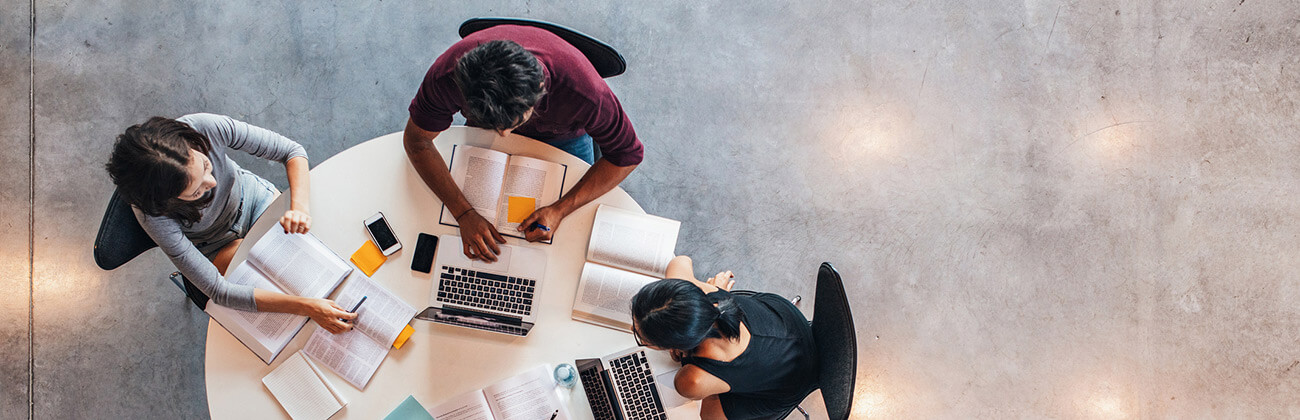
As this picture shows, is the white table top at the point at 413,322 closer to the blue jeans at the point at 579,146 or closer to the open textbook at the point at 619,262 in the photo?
the open textbook at the point at 619,262

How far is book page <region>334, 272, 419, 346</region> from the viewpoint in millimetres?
1802

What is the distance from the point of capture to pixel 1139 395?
8.63 ft

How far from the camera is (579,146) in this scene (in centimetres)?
211

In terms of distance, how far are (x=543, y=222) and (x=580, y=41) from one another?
501 millimetres

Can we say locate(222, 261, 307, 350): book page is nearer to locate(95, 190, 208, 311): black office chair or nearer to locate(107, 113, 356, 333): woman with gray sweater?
locate(107, 113, 356, 333): woman with gray sweater

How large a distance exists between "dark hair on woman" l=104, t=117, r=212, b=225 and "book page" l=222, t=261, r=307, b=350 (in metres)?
0.26

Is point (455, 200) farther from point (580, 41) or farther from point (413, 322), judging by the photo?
point (580, 41)

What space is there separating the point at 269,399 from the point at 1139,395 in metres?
3.10

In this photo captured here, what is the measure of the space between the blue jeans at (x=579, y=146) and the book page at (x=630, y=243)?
0.26m

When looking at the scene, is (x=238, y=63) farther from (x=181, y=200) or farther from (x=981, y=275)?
(x=981, y=275)

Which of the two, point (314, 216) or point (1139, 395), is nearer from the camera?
point (314, 216)

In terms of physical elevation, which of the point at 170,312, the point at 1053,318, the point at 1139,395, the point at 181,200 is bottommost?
the point at 170,312

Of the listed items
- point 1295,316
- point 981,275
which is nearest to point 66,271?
point 981,275

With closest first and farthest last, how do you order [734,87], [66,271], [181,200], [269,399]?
[181,200], [269,399], [66,271], [734,87]
